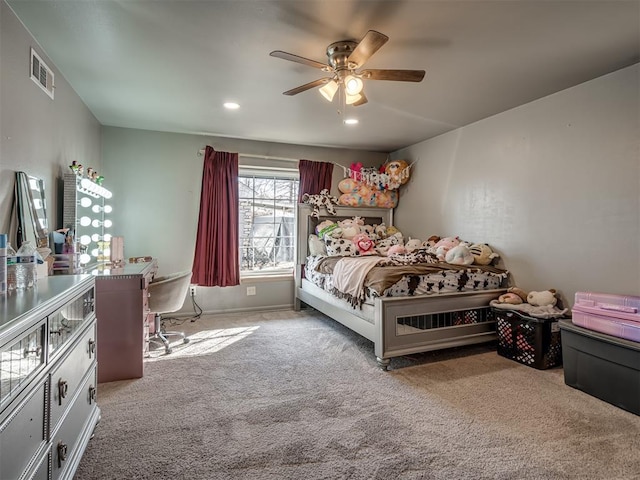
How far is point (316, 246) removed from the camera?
14.2 ft

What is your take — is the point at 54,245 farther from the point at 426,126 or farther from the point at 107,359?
the point at 426,126

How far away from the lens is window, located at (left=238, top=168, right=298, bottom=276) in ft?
15.2

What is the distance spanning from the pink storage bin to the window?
3254mm

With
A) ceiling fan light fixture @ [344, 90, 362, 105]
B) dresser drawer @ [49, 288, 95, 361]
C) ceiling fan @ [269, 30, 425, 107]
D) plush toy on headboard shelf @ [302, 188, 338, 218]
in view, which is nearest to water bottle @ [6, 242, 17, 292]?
dresser drawer @ [49, 288, 95, 361]

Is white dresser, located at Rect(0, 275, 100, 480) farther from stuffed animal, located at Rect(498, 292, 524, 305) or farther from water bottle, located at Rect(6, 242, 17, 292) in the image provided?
stuffed animal, located at Rect(498, 292, 524, 305)

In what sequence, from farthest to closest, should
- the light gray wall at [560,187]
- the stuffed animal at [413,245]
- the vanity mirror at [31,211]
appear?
the stuffed animal at [413,245]
the light gray wall at [560,187]
the vanity mirror at [31,211]

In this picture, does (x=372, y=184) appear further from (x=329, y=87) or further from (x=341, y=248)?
(x=329, y=87)

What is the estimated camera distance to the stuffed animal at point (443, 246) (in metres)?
3.52

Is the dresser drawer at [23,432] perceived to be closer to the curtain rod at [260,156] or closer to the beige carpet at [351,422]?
the beige carpet at [351,422]

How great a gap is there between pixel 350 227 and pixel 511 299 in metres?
2.01

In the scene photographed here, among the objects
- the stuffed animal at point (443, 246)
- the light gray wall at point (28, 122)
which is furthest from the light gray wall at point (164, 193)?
the stuffed animal at point (443, 246)

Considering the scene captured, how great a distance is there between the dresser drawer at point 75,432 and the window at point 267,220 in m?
2.78

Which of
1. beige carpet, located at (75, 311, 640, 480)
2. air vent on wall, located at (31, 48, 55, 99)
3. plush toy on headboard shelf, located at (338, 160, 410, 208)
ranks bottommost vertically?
beige carpet, located at (75, 311, 640, 480)

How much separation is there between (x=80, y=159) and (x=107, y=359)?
1.80m
